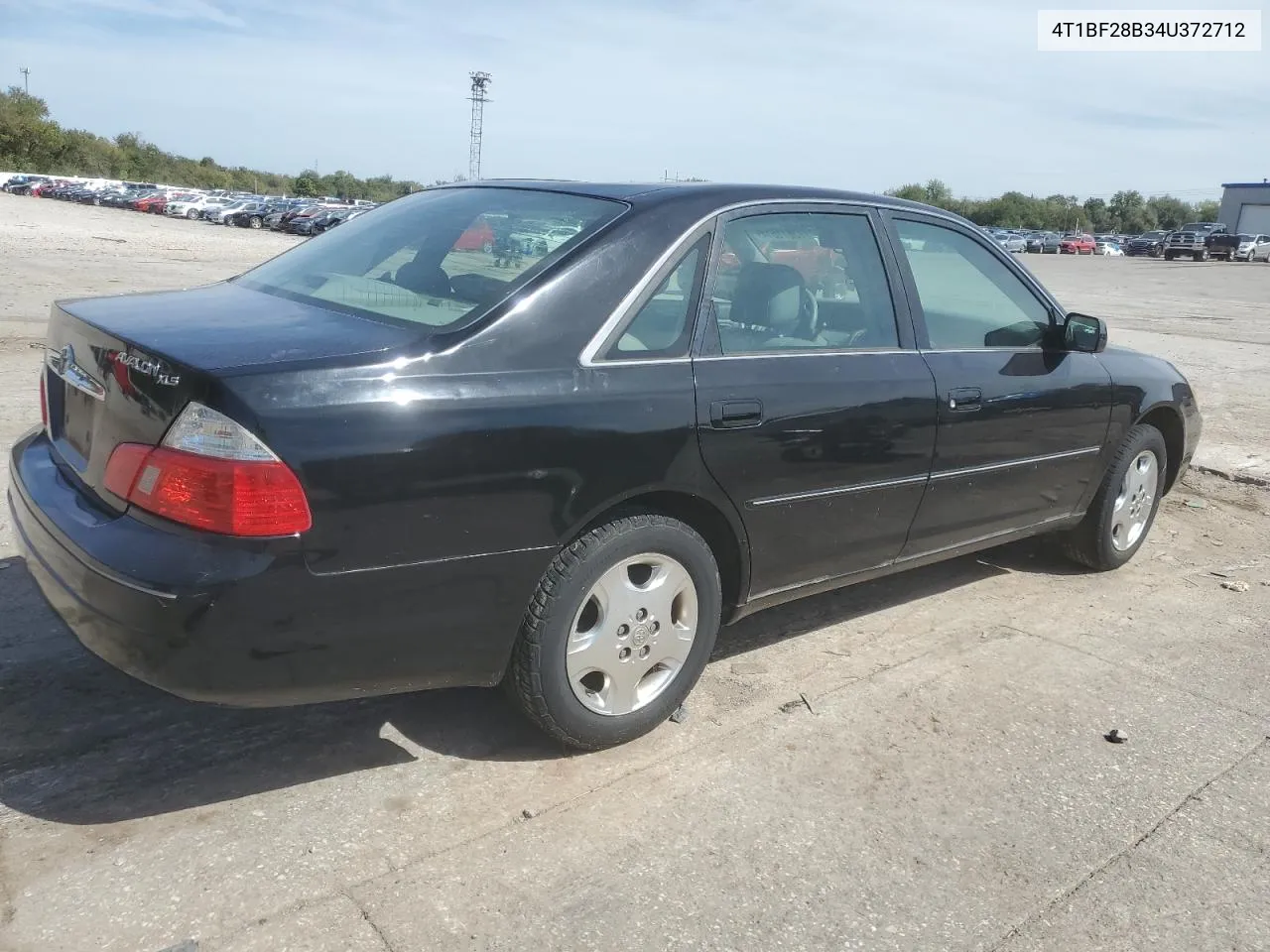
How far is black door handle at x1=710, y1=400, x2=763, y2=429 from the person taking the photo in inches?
123

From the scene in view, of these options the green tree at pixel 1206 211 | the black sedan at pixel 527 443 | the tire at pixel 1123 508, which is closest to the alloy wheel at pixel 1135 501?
the tire at pixel 1123 508

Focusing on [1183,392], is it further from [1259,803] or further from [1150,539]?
[1259,803]

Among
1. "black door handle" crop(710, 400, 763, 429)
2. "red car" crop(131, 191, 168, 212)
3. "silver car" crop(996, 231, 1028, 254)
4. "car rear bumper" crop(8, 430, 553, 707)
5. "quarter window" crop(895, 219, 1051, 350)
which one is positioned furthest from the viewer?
"silver car" crop(996, 231, 1028, 254)

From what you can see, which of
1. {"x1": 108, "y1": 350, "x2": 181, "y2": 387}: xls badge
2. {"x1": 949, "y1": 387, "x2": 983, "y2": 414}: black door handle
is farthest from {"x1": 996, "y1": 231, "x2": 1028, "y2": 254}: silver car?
{"x1": 108, "y1": 350, "x2": 181, "y2": 387}: xls badge

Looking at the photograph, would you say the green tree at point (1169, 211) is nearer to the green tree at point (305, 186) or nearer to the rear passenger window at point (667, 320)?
the green tree at point (305, 186)

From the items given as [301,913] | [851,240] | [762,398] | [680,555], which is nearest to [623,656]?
[680,555]

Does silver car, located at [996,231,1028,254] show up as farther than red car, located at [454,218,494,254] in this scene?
Yes

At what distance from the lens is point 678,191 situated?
337 cm

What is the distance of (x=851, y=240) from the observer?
3.81 m

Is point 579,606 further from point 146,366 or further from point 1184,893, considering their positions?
point 1184,893

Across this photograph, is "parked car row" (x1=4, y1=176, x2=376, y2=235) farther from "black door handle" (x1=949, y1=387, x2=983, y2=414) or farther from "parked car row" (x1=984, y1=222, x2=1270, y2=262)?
"black door handle" (x1=949, y1=387, x2=983, y2=414)

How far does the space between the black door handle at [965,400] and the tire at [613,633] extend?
1235 millimetres

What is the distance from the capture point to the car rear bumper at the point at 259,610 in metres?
2.38

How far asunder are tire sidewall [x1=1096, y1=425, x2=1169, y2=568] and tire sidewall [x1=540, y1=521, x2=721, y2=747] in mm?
2503
